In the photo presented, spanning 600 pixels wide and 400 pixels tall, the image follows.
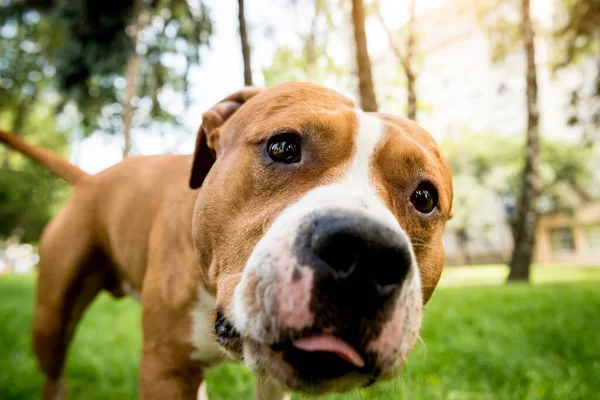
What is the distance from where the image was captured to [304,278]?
142cm

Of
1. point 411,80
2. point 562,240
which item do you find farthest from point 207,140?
point 562,240

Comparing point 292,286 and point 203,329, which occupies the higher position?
point 292,286

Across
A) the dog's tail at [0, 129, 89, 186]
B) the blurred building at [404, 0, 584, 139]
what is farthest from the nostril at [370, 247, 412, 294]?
the blurred building at [404, 0, 584, 139]

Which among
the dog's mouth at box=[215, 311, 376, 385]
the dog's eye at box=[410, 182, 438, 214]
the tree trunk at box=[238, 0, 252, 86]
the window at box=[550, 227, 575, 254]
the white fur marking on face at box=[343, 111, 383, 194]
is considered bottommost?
the window at box=[550, 227, 575, 254]

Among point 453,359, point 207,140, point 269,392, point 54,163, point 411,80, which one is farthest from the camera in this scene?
point 411,80

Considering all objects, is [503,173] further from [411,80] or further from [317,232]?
[317,232]

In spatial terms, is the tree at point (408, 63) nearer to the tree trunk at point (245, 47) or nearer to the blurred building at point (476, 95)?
the tree trunk at point (245, 47)

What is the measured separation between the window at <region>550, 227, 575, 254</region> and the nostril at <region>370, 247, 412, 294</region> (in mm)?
38591

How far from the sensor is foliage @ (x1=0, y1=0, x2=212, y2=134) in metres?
10.7

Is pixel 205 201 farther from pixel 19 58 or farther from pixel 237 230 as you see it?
pixel 19 58

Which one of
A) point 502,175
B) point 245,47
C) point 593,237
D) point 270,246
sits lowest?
point 593,237

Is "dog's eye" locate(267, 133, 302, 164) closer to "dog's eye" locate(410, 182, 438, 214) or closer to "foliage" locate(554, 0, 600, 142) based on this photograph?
"dog's eye" locate(410, 182, 438, 214)

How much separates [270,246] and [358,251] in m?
0.32

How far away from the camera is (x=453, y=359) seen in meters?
4.30
